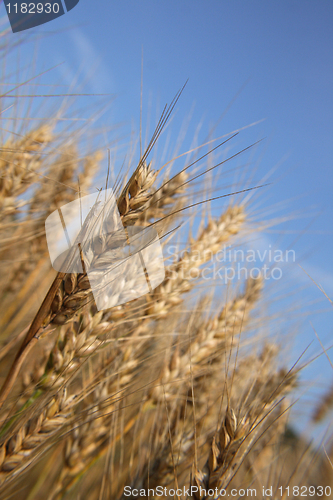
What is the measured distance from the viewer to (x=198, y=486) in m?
0.68

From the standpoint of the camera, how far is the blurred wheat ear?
694 millimetres

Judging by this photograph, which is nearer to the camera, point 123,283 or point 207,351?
point 123,283

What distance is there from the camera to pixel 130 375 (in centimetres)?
106

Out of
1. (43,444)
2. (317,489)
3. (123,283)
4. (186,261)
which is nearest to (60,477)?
(43,444)

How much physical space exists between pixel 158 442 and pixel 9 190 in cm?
114

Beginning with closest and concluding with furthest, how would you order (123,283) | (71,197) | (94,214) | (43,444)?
(94,214) < (43,444) < (123,283) < (71,197)

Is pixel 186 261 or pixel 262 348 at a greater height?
pixel 186 261

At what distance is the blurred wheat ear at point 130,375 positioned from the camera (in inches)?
27.3

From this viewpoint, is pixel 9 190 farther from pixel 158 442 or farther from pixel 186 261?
pixel 158 442

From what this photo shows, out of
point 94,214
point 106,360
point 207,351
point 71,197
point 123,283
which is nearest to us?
point 94,214

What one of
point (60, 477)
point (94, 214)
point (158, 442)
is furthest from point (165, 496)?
point (94, 214)

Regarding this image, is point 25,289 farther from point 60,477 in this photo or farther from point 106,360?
point 60,477

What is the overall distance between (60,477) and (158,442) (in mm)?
340

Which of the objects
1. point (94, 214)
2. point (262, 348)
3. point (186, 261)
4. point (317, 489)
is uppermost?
point (94, 214)
